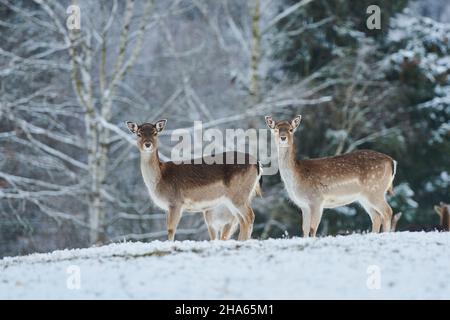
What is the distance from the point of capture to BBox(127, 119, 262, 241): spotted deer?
44.2 feet

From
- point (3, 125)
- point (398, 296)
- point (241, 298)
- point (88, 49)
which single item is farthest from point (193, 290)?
point (3, 125)

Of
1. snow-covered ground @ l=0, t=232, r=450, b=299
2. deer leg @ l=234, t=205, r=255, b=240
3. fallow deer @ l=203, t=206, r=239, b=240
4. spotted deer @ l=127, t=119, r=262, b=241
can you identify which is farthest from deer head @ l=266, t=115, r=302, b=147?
snow-covered ground @ l=0, t=232, r=450, b=299

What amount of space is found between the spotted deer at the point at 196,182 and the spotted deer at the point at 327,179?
28.0 inches

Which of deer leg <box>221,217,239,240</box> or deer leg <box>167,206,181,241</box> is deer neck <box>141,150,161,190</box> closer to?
deer leg <box>167,206,181,241</box>

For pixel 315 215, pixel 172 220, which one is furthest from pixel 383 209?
pixel 172 220

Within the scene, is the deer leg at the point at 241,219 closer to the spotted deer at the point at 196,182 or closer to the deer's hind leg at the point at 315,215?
the spotted deer at the point at 196,182

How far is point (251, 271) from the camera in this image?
930 centimetres

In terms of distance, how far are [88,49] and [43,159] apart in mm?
3328

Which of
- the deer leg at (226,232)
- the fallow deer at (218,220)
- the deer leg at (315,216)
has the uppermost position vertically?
the deer leg at (315,216)

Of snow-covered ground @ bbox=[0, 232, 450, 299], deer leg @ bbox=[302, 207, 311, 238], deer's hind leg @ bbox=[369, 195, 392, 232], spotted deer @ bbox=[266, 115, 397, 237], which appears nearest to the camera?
snow-covered ground @ bbox=[0, 232, 450, 299]

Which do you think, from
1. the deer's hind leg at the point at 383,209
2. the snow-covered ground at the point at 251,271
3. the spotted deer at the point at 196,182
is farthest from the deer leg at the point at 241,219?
the deer's hind leg at the point at 383,209

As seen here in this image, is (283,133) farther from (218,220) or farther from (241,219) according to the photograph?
(218,220)

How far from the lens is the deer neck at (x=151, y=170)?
13595mm

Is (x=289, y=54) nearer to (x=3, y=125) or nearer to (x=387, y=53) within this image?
(x=387, y=53)
